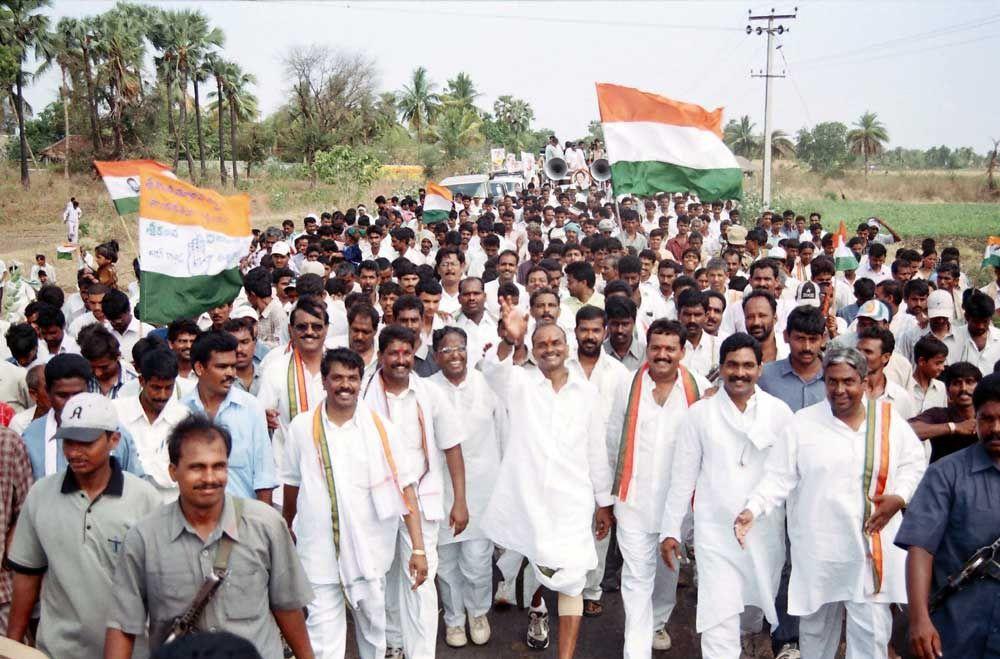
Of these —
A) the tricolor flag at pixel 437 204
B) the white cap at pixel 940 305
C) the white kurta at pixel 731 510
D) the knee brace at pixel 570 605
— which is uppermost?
the tricolor flag at pixel 437 204

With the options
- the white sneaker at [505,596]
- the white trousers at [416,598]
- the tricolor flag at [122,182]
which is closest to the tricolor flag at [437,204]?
the tricolor flag at [122,182]

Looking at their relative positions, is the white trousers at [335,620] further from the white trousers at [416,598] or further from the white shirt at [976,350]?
the white shirt at [976,350]

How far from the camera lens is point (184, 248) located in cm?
645

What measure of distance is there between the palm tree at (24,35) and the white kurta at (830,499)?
3533cm

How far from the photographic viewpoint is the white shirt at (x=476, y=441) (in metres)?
5.18

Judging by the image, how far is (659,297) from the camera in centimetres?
785

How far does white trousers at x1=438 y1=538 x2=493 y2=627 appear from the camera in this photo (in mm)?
5234

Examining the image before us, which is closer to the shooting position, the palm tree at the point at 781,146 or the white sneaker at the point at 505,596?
the white sneaker at the point at 505,596

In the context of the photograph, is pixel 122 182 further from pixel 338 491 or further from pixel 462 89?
pixel 462 89

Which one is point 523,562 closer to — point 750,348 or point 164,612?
point 750,348

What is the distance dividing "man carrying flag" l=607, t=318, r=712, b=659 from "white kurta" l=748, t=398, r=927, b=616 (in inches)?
25.9

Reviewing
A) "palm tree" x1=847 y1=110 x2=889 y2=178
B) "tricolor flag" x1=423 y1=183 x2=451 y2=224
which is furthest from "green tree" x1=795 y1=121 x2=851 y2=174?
"tricolor flag" x1=423 y1=183 x2=451 y2=224

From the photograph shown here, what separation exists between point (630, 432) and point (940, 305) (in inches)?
128

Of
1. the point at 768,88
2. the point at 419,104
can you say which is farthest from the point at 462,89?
the point at 768,88
